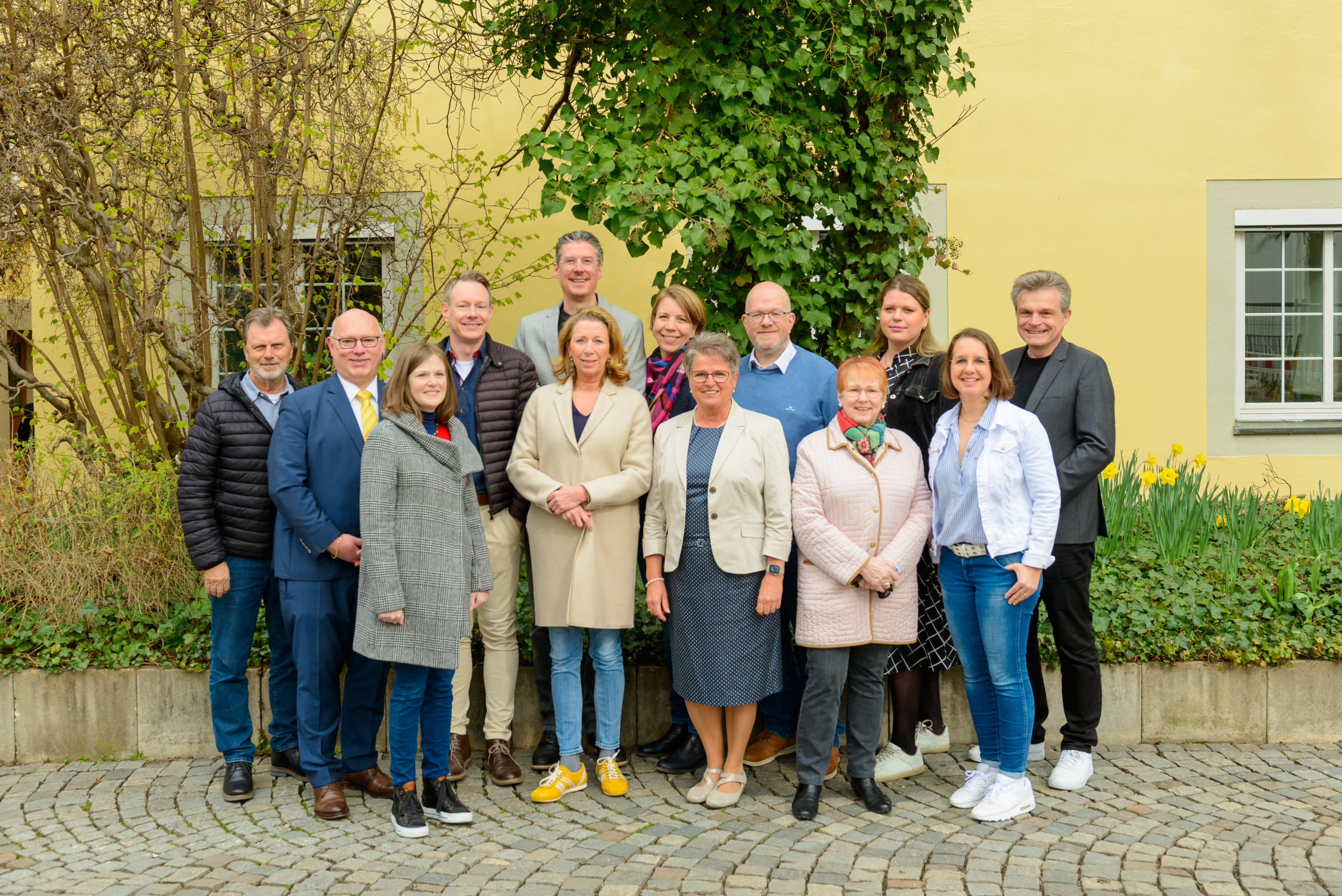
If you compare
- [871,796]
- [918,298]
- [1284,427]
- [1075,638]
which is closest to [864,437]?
[918,298]

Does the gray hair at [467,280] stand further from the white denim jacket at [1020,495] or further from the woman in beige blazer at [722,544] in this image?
the white denim jacket at [1020,495]

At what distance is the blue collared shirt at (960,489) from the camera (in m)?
4.19

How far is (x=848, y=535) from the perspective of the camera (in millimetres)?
4246

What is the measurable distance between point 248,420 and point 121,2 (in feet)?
11.2

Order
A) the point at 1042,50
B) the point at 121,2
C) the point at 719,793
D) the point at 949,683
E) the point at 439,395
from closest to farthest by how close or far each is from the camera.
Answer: the point at 439,395 → the point at 719,793 → the point at 949,683 → the point at 121,2 → the point at 1042,50

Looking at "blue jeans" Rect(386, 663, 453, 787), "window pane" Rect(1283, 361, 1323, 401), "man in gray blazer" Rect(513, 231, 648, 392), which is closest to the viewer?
"blue jeans" Rect(386, 663, 453, 787)

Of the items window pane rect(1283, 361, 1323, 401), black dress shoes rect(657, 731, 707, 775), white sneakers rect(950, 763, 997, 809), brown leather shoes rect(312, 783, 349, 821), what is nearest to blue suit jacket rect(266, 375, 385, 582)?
brown leather shoes rect(312, 783, 349, 821)

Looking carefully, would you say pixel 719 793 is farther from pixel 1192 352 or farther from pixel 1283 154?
pixel 1283 154

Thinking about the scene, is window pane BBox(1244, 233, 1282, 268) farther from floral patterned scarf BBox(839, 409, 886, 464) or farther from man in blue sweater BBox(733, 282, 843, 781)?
floral patterned scarf BBox(839, 409, 886, 464)

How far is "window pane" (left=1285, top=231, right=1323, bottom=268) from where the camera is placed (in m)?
9.38

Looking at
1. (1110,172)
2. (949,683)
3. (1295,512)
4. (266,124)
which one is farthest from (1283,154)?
(266,124)

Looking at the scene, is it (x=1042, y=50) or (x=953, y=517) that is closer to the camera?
(x=953, y=517)

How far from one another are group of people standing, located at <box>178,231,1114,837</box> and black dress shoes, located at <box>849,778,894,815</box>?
0.05 feet

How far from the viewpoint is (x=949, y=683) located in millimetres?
5176
